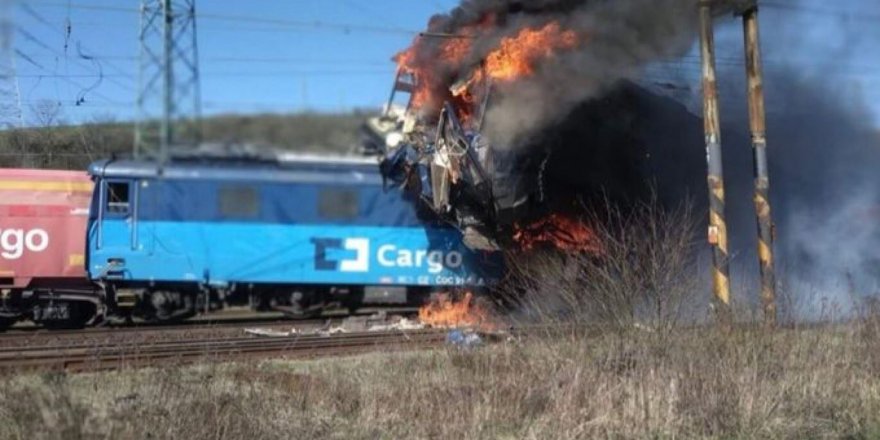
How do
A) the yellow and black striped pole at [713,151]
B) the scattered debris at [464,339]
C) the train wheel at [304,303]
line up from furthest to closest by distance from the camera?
the train wheel at [304,303], the yellow and black striped pole at [713,151], the scattered debris at [464,339]

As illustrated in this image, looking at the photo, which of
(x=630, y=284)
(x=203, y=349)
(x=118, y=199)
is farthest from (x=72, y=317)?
(x=630, y=284)

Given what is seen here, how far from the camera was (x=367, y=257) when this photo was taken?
60.5 ft

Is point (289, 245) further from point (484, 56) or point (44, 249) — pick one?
point (484, 56)

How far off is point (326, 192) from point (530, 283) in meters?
4.88

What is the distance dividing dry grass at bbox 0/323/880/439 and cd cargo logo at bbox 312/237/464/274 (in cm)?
830

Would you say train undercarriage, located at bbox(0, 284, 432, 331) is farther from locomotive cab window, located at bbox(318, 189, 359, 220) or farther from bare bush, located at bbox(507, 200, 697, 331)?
bare bush, located at bbox(507, 200, 697, 331)

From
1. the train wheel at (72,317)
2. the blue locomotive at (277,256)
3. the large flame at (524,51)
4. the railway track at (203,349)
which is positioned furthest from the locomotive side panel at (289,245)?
the large flame at (524,51)

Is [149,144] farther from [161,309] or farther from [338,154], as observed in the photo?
[161,309]

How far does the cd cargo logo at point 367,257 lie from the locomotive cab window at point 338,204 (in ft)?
1.99

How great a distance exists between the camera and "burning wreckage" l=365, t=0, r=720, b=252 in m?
14.2

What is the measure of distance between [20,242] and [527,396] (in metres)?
14.6

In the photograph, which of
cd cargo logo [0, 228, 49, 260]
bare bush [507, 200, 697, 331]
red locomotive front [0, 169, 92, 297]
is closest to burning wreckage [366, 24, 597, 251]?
bare bush [507, 200, 697, 331]

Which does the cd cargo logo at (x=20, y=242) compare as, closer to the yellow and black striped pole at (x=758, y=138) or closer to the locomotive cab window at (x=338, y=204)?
the locomotive cab window at (x=338, y=204)

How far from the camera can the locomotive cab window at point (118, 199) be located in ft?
A: 50.3
